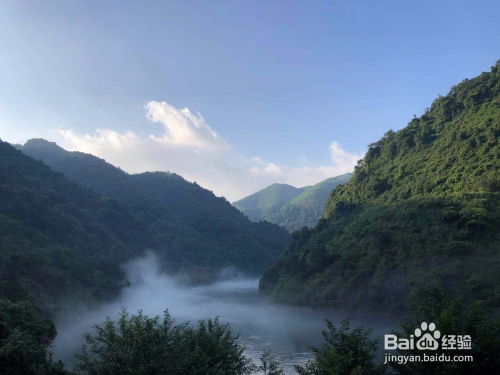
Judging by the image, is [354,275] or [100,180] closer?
[354,275]

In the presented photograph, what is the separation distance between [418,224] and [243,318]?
3241 cm

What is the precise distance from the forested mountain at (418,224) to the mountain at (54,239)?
38105 millimetres

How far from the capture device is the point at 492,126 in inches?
2719

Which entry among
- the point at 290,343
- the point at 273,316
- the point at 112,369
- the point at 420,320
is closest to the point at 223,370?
the point at 112,369

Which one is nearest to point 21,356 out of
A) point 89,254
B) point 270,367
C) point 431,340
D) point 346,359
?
point 270,367

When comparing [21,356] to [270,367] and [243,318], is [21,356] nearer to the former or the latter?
[270,367]

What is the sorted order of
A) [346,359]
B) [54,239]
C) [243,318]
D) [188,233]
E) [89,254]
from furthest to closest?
[188,233]
[89,254]
[54,239]
[243,318]
[346,359]

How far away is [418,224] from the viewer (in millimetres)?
60719

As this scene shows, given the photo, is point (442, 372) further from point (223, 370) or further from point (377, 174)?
point (377, 174)

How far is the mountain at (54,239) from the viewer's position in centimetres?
6044

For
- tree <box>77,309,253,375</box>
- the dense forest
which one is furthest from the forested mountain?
tree <box>77,309,253,375</box>

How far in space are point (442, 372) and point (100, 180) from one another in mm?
193724

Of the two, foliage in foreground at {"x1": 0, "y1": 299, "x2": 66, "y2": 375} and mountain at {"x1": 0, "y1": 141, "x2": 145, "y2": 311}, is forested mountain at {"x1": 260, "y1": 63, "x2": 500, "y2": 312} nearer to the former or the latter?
mountain at {"x1": 0, "y1": 141, "x2": 145, "y2": 311}

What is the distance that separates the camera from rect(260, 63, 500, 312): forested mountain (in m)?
52.8
